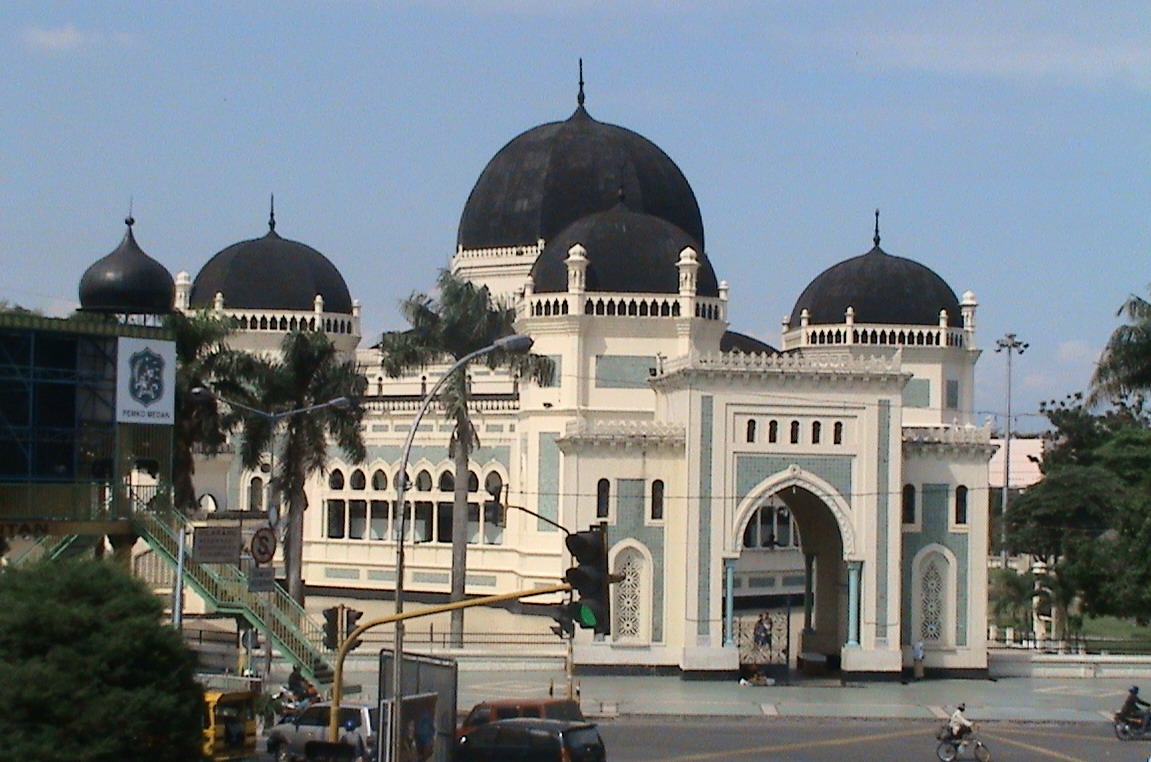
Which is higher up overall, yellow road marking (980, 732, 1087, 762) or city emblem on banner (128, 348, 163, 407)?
city emblem on banner (128, 348, 163, 407)

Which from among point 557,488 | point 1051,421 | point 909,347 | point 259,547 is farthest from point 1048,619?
point 259,547

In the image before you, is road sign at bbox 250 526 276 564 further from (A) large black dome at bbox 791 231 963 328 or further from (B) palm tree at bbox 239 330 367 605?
(A) large black dome at bbox 791 231 963 328

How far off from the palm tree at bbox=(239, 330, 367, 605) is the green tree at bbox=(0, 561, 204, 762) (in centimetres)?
2233

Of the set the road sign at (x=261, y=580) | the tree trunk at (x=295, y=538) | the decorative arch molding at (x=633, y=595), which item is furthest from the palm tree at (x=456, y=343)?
the road sign at (x=261, y=580)

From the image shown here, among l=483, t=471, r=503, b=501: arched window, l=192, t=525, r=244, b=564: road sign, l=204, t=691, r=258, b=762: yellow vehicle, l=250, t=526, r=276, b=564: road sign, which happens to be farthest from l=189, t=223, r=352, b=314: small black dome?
l=204, t=691, r=258, b=762: yellow vehicle

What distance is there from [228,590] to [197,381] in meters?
6.30

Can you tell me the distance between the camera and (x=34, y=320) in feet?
117

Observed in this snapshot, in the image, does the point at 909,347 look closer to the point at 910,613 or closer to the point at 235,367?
the point at 910,613

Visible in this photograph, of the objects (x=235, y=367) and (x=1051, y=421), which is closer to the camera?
(x=235, y=367)

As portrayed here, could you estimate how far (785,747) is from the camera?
3409 cm

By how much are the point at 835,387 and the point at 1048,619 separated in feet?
66.1

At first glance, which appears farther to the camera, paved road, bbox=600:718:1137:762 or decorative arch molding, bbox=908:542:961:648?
decorative arch molding, bbox=908:542:961:648

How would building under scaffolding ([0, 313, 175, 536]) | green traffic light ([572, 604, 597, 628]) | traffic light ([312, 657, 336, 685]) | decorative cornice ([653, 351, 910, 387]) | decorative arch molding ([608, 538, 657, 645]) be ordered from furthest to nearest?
1. decorative cornice ([653, 351, 910, 387])
2. decorative arch molding ([608, 538, 657, 645])
3. traffic light ([312, 657, 336, 685])
4. building under scaffolding ([0, 313, 175, 536])
5. green traffic light ([572, 604, 597, 628])

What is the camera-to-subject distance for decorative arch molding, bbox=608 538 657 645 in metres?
45.3
